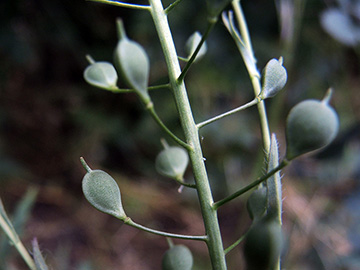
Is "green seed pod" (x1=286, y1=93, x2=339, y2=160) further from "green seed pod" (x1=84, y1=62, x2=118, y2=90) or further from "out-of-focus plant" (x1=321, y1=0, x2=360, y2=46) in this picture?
"out-of-focus plant" (x1=321, y1=0, x2=360, y2=46)

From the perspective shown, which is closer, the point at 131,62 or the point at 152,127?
the point at 131,62

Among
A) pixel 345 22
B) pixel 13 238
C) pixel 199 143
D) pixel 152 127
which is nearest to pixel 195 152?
pixel 199 143

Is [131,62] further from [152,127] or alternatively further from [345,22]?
[152,127]

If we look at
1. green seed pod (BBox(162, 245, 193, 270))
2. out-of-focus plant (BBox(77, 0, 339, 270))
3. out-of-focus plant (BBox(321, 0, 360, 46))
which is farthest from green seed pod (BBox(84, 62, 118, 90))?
out-of-focus plant (BBox(321, 0, 360, 46))

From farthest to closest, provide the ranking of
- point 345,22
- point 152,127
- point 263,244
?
point 152,127, point 345,22, point 263,244

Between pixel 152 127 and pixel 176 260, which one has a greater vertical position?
pixel 152 127

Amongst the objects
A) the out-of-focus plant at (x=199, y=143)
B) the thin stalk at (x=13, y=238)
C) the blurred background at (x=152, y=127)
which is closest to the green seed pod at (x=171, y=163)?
the out-of-focus plant at (x=199, y=143)
